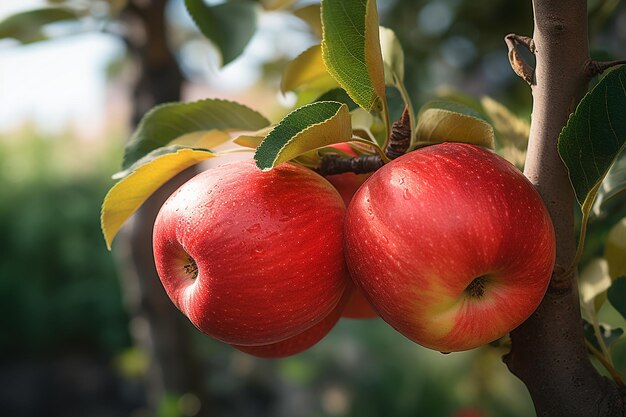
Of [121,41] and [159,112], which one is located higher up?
[159,112]

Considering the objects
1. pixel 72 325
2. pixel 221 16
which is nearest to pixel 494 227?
pixel 221 16

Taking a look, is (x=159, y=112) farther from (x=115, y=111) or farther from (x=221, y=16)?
(x=115, y=111)

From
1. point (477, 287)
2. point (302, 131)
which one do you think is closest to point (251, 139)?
point (302, 131)

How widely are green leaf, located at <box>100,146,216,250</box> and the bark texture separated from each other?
0.26 metres

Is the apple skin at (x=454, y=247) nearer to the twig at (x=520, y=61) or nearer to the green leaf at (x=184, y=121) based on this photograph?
the twig at (x=520, y=61)

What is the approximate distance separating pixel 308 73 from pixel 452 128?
21 centimetres

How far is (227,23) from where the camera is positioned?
0.78 m

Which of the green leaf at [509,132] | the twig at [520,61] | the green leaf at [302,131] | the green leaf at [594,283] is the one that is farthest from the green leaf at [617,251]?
the green leaf at [302,131]

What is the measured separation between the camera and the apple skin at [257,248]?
1.58 feet

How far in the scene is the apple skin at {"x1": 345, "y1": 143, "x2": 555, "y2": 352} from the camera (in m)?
0.44

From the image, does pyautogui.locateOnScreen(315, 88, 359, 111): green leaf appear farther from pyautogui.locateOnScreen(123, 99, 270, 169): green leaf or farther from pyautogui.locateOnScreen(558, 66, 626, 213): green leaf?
pyautogui.locateOnScreen(558, 66, 626, 213): green leaf

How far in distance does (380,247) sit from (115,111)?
20.4 feet

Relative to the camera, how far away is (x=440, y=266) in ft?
1.44

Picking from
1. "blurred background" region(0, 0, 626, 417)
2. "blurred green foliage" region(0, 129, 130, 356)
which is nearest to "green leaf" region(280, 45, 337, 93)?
"blurred background" region(0, 0, 626, 417)
